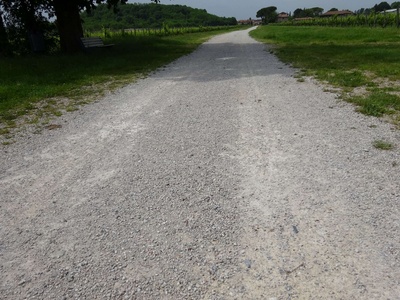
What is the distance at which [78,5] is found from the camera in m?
16.7

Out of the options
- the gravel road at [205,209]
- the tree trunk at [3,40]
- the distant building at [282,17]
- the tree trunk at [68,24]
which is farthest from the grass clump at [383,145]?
the distant building at [282,17]

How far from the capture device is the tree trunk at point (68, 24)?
15.3m

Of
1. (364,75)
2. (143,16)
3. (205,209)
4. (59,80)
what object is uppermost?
(143,16)

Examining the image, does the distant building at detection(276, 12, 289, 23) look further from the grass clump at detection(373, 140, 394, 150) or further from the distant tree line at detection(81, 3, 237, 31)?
the grass clump at detection(373, 140, 394, 150)

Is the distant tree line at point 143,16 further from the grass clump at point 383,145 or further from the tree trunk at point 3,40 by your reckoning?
the grass clump at point 383,145

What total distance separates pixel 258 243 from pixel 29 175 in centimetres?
291

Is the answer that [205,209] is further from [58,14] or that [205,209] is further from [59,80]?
[58,14]

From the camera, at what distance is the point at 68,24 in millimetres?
15594

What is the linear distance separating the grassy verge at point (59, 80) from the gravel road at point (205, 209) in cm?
180

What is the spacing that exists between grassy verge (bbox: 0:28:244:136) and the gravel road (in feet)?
5.91

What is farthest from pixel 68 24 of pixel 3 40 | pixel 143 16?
pixel 143 16

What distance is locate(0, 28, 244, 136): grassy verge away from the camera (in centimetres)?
684

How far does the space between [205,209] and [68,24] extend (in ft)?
51.4

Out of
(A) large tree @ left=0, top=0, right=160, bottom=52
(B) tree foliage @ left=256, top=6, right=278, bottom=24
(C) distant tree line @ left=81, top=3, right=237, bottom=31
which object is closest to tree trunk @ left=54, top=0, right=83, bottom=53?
(A) large tree @ left=0, top=0, right=160, bottom=52
